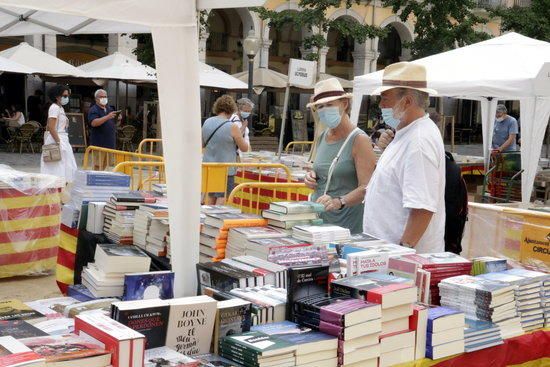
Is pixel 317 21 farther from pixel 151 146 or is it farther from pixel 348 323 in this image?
pixel 348 323

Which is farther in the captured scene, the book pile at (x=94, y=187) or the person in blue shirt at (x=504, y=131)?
the person in blue shirt at (x=504, y=131)

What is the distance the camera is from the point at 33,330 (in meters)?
2.51

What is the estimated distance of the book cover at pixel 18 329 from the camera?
7.96 ft

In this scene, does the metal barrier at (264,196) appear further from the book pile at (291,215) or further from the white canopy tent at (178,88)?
the white canopy tent at (178,88)

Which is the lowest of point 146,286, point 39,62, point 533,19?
point 146,286

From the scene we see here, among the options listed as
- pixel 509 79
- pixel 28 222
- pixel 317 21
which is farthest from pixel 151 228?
pixel 317 21

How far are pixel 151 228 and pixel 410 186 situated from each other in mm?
1567

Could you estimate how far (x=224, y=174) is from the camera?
323 inches

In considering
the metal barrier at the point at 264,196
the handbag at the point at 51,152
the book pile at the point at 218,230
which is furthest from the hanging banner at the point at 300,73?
the book pile at the point at 218,230

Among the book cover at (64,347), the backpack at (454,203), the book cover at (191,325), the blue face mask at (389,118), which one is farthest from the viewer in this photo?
the backpack at (454,203)

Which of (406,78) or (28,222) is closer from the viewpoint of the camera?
(406,78)

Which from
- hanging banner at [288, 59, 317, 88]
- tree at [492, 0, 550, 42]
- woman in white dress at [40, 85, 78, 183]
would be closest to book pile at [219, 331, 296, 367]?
woman in white dress at [40, 85, 78, 183]

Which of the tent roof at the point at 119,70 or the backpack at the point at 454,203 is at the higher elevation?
the tent roof at the point at 119,70

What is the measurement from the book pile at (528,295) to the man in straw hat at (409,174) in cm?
53
